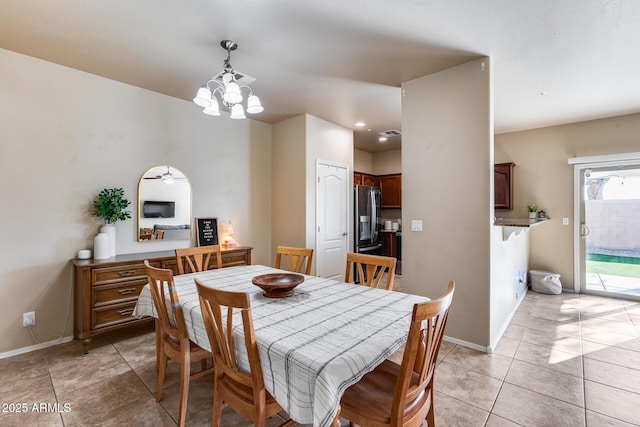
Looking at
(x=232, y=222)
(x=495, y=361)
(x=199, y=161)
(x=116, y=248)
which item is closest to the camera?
(x=495, y=361)

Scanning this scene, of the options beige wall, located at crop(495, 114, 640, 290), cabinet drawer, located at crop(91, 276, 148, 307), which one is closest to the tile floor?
cabinet drawer, located at crop(91, 276, 148, 307)

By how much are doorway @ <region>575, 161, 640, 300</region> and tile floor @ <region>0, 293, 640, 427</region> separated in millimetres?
1653

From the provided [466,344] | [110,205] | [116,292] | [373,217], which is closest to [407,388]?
[466,344]

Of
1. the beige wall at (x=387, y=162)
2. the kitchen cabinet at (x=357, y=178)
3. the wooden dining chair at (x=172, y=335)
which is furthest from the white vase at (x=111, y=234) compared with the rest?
the beige wall at (x=387, y=162)

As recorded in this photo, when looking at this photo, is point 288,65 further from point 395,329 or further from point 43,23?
point 395,329

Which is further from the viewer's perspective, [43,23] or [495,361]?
[495,361]

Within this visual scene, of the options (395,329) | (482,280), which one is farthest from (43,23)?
(482,280)

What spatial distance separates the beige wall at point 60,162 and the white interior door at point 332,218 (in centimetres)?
182

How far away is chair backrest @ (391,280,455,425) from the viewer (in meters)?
1.06

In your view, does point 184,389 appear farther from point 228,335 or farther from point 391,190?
point 391,190

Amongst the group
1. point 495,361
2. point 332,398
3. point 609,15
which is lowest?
point 495,361

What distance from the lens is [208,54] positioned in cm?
265

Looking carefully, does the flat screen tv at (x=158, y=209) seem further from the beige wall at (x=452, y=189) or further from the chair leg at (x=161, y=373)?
the beige wall at (x=452, y=189)

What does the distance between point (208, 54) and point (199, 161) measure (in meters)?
1.54
